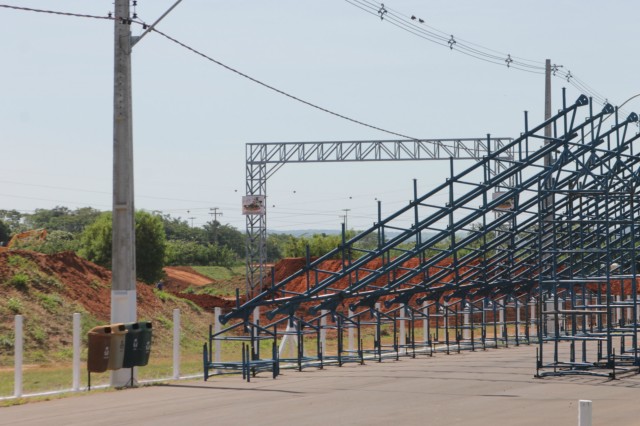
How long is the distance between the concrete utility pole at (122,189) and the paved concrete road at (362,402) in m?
1.58

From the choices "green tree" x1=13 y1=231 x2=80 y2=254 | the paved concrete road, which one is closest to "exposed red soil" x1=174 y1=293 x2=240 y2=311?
"green tree" x1=13 y1=231 x2=80 y2=254

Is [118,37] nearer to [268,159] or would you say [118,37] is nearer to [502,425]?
[502,425]

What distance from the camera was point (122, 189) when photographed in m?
20.7

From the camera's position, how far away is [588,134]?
29281 millimetres

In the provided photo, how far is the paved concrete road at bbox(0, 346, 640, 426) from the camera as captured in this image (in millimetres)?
14906

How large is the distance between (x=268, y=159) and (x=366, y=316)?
36.0 ft

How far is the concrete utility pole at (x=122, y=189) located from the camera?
20.5 metres

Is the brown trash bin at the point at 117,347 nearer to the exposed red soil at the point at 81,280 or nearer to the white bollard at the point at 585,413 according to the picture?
the white bollard at the point at 585,413

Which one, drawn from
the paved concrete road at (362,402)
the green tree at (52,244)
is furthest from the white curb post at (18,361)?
the green tree at (52,244)

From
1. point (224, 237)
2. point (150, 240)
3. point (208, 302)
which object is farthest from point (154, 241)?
point (224, 237)

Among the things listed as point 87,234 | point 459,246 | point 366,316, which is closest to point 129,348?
point 459,246

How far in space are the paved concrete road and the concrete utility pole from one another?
1.58 m

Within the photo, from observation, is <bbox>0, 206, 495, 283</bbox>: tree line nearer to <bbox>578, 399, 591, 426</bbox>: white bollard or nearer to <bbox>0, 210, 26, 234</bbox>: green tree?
<bbox>0, 210, 26, 234</bbox>: green tree

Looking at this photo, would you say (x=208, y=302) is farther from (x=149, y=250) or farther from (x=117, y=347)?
(x=117, y=347)
